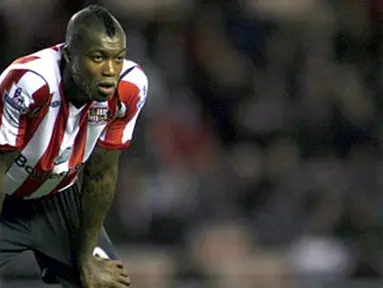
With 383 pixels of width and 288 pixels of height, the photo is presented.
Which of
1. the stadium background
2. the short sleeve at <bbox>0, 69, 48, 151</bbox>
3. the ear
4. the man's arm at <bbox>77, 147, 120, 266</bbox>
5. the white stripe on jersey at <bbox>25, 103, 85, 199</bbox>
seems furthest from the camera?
the stadium background

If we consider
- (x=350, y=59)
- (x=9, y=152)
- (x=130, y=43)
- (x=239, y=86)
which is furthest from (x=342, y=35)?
(x=9, y=152)

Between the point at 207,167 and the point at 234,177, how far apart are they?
16 cm

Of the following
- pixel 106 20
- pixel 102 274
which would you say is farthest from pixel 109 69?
pixel 102 274

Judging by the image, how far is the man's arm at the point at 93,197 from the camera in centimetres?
468

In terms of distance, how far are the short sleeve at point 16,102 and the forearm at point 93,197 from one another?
401 mm

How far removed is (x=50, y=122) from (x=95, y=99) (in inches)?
7.2

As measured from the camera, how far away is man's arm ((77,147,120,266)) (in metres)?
4.68

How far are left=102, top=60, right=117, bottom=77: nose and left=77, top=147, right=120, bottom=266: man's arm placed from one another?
48 centimetres

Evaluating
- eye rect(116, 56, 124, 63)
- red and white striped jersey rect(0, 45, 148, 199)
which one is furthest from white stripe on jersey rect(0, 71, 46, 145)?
eye rect(116, 56, 124, 63)

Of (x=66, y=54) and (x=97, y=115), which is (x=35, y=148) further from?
(x=66, y=54)

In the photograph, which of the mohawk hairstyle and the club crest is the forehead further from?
the club crest

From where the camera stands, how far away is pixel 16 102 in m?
4.23

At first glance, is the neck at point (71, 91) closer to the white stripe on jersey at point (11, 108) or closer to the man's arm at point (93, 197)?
the white stripe on jersey at point (11, 108)

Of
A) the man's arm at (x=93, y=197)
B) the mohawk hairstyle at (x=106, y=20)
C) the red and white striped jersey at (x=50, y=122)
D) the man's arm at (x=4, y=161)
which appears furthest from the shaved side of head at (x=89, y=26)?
the man's arm at (x=93, y=197)
